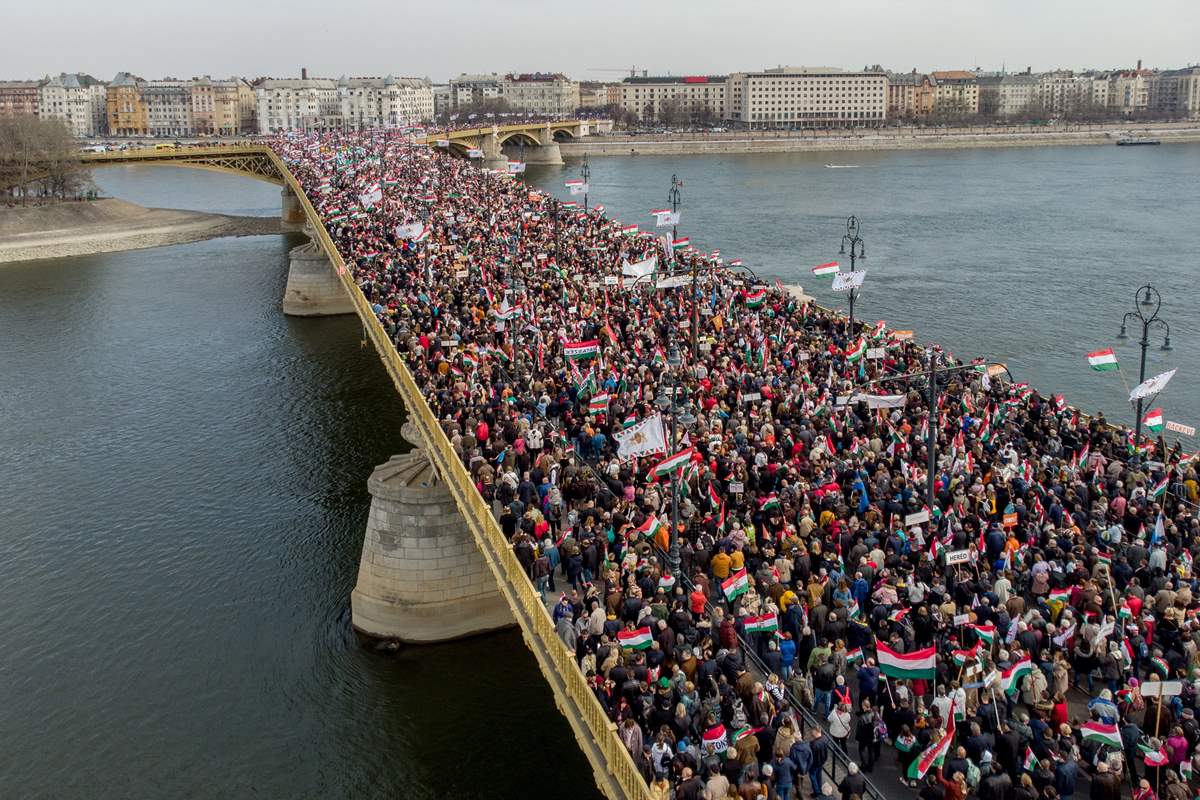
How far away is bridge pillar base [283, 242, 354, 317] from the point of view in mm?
57000

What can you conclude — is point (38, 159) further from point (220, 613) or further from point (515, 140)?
point (515, 140)

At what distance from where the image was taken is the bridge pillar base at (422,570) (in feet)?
75.5

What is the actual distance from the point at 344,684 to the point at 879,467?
10.7 meters

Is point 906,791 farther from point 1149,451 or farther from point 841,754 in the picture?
point 1149,451

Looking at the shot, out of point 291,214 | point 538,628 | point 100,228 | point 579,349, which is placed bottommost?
point 538,628

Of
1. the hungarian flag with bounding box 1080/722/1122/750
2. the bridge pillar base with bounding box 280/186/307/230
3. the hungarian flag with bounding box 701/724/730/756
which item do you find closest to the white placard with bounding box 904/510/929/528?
the hungarian flag with bounding box 1080/722/1122/750

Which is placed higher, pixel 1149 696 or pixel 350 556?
pixel 1149 696

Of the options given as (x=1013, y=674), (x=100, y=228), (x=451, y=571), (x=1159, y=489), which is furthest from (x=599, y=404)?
(x=100, y=228)

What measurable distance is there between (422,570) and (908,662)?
459 inches

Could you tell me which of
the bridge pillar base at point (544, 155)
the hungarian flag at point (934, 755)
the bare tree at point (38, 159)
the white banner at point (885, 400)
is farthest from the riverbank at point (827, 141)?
the hungarian flag at point (934, 755)

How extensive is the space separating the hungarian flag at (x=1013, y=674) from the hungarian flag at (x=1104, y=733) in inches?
42.3

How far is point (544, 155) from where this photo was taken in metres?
164

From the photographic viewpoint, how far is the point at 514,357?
2788 cm

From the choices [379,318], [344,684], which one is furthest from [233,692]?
[379,318]
